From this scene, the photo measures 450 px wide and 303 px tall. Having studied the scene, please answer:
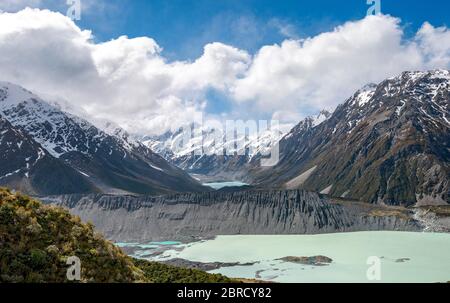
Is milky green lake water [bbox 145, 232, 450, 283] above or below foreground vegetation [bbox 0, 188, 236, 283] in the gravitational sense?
below

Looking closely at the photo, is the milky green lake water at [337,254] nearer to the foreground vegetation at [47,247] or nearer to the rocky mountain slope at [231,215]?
the rocky mountain slope at [231,215]

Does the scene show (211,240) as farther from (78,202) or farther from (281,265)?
(78,202)

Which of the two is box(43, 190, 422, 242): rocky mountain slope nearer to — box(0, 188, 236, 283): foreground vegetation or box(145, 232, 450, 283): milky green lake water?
box(145, 232, 450, 283): milky green lake water

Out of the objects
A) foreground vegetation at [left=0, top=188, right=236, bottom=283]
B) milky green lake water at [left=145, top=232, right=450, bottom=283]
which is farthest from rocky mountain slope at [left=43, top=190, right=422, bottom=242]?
foreground vegetation at [left=0, top=188, right=236, bottom=283]

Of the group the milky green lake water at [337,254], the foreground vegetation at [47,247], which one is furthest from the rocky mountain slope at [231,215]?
the foreground vegetation at [47,247]

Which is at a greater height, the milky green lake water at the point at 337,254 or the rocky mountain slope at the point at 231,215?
the rocky mountain slope at the point at 231,215

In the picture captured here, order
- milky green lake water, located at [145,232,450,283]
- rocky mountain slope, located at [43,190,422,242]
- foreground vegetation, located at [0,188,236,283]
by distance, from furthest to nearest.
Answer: rocky mountain slope, located at [43,190,422,242] < milky green lake water, located at [145,232,450,283] < foreground vegetation, located at [0,188,236,283]
